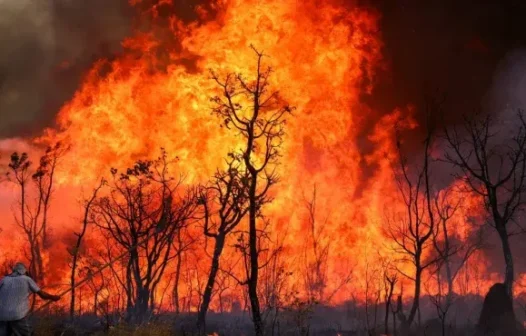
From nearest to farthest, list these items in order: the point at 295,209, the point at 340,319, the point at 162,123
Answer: the point at 340,319
the point at 162,123
the point at 295,209

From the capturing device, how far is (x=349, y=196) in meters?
45.3

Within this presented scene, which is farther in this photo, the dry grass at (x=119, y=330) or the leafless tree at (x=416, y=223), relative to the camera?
the leafless tree at (x=416, y=223)

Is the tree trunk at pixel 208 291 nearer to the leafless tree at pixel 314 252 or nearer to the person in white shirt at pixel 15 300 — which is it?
the person in white shirt at pixel 15 300

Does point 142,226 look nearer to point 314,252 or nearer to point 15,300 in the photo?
point 314,252

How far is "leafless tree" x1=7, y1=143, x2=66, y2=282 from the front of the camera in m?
45.0

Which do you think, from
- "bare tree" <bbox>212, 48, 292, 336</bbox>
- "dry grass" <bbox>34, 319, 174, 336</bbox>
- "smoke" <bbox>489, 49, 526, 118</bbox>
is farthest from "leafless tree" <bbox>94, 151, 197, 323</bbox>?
"smoke" <bbox>489, 49, 526, 118</bbox>

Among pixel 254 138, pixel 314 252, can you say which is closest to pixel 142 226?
pixel 254 138

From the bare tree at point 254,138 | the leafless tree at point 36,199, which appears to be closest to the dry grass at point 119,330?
the bare tree at point 254,138

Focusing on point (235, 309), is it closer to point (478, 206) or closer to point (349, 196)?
point (349, 196)

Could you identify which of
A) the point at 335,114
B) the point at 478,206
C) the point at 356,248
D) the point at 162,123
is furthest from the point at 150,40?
the point at 478,206

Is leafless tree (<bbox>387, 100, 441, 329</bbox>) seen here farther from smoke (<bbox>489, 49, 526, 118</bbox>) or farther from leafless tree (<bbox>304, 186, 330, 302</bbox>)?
smoke (<bbox>489, 49, 526, 118</bbox>)

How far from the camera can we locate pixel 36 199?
1905 inches

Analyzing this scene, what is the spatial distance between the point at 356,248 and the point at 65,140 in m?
28.7

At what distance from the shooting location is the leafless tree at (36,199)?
4500 centimetres
